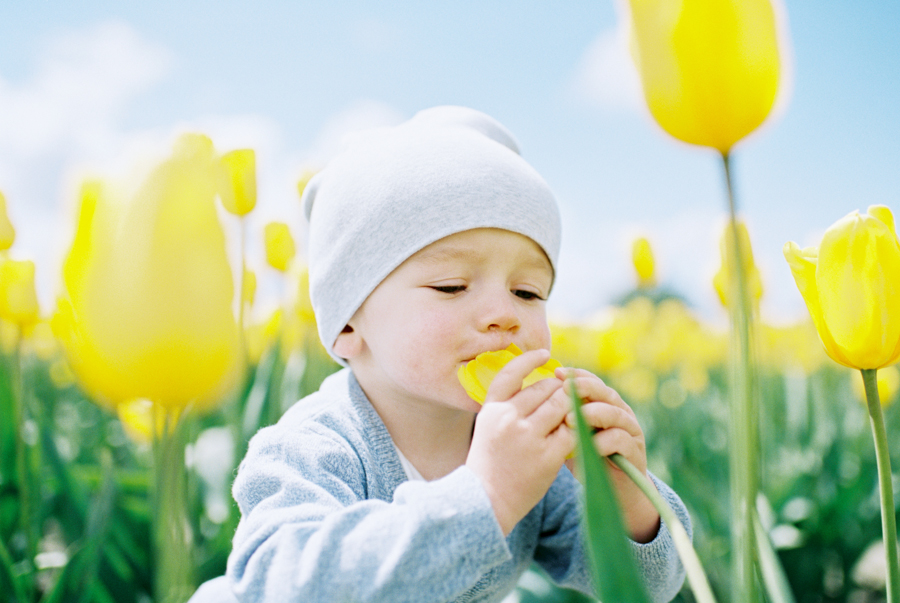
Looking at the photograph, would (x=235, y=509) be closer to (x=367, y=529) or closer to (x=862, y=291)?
(x=367, y=529)

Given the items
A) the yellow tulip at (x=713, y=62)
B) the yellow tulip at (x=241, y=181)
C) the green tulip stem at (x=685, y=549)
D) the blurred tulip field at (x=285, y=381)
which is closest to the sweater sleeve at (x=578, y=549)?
the blurred tulip field at (x=285, y=381)

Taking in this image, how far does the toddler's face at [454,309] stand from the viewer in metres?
1.21

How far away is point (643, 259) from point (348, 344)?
2.13 meters

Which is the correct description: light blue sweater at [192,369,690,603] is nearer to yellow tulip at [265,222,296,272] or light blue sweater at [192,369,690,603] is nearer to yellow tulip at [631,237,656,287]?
yellow tulip at [265,222,296,272]

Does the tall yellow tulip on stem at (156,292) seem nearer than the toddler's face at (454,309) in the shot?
Yes

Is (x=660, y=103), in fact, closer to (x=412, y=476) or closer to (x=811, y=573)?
(x=412, y=476)

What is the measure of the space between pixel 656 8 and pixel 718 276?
176 cm

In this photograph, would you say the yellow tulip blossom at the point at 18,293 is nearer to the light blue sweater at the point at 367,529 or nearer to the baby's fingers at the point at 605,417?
the light blue sweater at the point at 367,529

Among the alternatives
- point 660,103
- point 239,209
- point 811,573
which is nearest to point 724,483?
point 811,573

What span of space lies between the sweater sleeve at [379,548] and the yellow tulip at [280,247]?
1228 millimetres

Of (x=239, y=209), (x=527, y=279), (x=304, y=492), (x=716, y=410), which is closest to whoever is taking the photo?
(x=304, y=492)

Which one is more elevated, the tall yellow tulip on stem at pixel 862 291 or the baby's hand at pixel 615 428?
the tall yellow tulip on stem at pixel 862 291

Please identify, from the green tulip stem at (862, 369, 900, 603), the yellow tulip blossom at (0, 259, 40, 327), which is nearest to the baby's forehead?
the green tulip stem at (862, 369, 900, 603)

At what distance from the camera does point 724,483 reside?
2.68 meters
